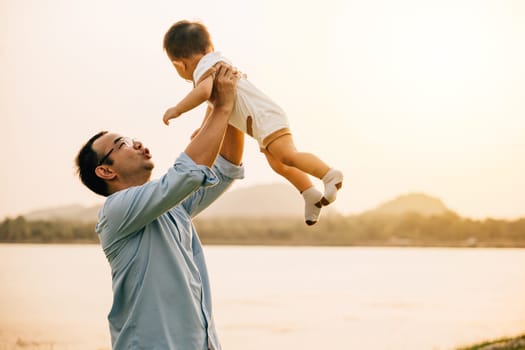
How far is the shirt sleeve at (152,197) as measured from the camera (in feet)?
4.93

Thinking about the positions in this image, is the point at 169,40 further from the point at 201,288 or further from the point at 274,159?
the point at 201,288

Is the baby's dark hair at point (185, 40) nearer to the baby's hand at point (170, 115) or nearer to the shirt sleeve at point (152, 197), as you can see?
the baby's hand at point (170, 115)

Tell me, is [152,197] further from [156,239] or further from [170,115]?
[170,115]

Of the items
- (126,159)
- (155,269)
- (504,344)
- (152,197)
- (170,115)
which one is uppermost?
(170,115)

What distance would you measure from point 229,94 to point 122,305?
568mm

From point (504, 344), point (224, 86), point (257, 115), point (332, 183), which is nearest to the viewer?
point (224, 86)

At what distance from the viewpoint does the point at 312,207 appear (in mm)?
1916

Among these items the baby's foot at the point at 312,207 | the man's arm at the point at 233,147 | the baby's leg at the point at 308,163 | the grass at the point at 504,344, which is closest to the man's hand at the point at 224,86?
the man's arm at the point at 233,147

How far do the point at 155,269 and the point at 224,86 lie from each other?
470mm

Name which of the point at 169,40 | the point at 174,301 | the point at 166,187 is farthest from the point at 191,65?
the point at 174,301

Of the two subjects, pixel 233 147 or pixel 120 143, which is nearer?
pixel 120 143

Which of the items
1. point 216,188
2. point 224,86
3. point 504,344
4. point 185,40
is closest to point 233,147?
point 216,188

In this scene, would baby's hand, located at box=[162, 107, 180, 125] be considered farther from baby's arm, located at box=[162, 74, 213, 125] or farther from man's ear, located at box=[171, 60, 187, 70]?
man's ear, located at box=[171, 60, 187, 70]

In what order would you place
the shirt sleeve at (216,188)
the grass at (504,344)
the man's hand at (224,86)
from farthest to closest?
the grass at (504,344), the shirt sleeve at (216,188), the man's hand at (224,86)
